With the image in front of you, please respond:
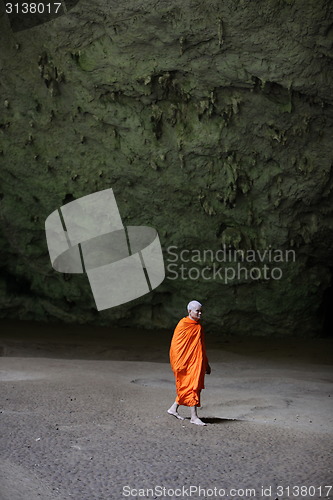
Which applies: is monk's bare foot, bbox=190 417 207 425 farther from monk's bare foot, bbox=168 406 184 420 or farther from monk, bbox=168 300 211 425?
monk's bare foot, bbox=168 406 184 420

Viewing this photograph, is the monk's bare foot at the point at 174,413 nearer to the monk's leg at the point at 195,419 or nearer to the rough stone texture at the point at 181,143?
the monk's leg at the point at 195,419

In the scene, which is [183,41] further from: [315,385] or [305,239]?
[315,385]

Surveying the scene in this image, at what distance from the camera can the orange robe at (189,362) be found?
587 cm

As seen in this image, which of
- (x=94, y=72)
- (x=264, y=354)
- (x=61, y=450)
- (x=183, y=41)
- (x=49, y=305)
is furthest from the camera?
(x=49, y=305)

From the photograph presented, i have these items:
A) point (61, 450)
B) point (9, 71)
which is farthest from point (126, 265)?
point (61, 450)

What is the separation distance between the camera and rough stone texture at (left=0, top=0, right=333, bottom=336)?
27.9 feet

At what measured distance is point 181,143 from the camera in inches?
387

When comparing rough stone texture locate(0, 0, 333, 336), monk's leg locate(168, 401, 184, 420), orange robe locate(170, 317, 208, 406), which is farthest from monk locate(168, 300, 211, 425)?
rough stone texture locate(0, 0, 333, 336)

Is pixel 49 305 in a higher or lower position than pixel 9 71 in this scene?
lower

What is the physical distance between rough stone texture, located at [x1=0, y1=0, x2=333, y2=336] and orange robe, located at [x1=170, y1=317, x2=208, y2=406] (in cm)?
420

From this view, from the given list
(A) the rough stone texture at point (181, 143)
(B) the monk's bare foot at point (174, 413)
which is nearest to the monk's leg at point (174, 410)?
(B) the monk's bare foot at point (174, 413)

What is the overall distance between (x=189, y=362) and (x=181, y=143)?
4.68m

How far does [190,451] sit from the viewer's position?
16.6 feet

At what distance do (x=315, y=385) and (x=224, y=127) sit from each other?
3888 mm
